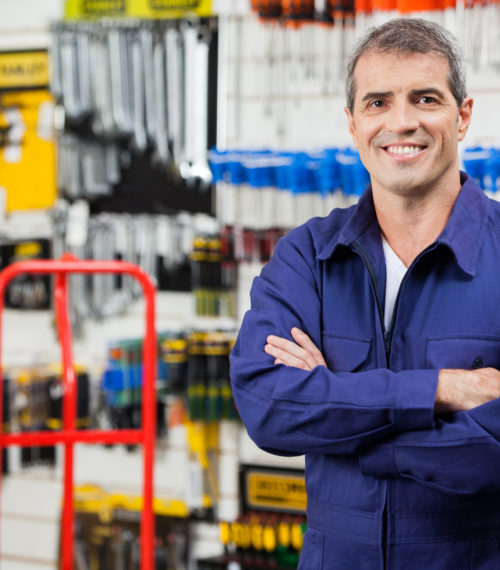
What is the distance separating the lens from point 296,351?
78.5 inches

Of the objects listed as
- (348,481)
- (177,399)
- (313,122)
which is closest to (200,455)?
(177,399)

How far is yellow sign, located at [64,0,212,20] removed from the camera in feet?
13.9

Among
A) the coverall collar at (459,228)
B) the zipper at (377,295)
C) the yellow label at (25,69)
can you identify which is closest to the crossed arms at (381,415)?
the zipper at (377,295)

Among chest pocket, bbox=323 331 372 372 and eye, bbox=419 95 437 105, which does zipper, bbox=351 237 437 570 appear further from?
eye, bbox=419 95 437 105

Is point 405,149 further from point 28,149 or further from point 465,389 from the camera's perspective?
point 28,149

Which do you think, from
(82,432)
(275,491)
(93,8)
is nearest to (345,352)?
(82,432)

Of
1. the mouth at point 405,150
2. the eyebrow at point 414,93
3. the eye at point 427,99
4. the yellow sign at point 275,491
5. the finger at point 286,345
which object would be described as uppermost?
the eyebrow at point 414,93

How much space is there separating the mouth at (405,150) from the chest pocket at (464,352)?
404 millimetres

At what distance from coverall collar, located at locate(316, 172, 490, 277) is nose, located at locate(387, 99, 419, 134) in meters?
0.22

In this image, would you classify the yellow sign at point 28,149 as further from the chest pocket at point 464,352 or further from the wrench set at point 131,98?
the chest pocket at point 464,352

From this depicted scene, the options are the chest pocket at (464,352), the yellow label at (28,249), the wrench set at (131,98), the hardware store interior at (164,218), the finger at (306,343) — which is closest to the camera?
the chest pocket at (464,352)

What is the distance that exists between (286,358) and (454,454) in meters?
0.42

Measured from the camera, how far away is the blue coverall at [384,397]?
1817mm

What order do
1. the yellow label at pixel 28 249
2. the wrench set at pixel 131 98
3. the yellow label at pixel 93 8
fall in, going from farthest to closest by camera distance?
1. the yellow label at pixel 28 249
2. the yellow label at pixel 93 8
3. the wrench set at pixel 131 98
